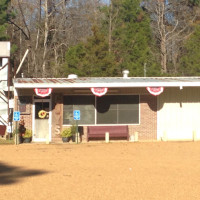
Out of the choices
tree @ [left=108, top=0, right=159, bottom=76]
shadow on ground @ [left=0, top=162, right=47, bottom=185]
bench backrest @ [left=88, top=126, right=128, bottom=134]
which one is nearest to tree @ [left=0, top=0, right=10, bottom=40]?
tree @ [left=108, top=0, right=159, bottom=76]

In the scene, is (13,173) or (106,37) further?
(106,37)

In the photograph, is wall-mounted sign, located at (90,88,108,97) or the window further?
the window

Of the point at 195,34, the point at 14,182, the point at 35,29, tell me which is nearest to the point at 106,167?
the point at 14,182

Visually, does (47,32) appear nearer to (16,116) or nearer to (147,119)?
(147,119)

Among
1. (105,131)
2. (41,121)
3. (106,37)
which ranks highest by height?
(106,37)

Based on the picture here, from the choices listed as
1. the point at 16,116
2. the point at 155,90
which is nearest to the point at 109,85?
the point at 155,90

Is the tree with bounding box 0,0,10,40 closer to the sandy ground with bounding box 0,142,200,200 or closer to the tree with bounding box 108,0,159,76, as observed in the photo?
the tree with bounding box 108,0,159,76

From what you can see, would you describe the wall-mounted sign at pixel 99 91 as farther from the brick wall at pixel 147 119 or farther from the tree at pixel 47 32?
the tree at pixel 47 32

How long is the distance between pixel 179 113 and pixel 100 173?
11580mm

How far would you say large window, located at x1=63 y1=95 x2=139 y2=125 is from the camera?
2212 cm

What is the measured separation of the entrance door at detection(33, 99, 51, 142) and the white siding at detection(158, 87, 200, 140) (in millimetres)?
5262

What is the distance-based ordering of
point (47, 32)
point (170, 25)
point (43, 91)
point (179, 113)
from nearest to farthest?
point (43, 91) < point (179, 113) < point (47, 32) < point (170, 25)

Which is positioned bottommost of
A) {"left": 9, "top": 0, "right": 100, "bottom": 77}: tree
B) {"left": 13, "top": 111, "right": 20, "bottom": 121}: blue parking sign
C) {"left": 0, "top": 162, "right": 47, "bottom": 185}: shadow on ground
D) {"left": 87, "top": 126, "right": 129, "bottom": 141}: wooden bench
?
{"left": 0, "top": 162, "right": 47, "bottom": 185}: shadow on ground

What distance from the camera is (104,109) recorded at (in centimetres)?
2220
